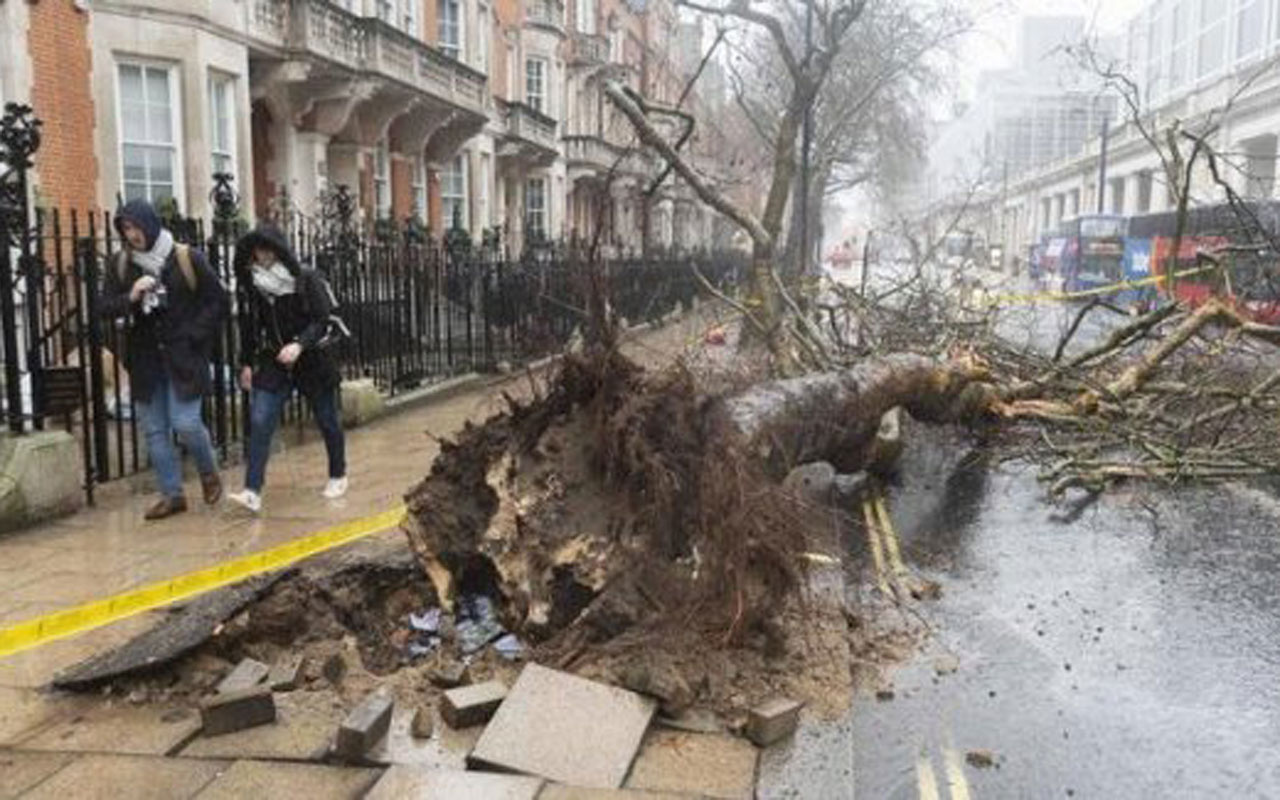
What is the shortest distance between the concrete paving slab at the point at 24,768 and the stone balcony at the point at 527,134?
2998 cm

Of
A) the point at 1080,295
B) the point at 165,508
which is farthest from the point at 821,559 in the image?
the point at 1080,295

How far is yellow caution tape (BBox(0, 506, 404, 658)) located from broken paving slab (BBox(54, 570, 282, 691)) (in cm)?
36

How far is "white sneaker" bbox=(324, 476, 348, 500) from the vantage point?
7.61m

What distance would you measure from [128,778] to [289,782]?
1.71ft

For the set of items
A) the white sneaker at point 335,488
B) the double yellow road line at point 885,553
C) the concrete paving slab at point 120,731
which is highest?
the white sneaker at point 335,488

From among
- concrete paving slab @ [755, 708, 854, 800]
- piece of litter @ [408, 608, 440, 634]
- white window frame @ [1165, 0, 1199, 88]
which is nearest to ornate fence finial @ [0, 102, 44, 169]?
piece of litter @ [408, 608, 440, 634]

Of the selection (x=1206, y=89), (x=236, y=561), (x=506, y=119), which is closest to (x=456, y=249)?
(x=236, y=561)

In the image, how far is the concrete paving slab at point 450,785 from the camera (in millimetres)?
3611

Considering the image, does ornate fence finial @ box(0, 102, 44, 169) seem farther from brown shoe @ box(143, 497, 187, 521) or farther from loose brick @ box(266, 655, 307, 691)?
loose brick @ box(266, 655, 307, 691)

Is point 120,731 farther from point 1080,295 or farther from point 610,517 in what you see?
point 1080,295

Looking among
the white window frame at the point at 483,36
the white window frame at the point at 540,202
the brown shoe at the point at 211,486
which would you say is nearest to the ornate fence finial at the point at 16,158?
the brown shoe at the point at 211,486

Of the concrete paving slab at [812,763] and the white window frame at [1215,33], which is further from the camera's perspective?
the white window frame at [1215,33]

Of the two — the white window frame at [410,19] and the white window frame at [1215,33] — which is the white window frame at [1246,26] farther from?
the white window frame at [410,19]

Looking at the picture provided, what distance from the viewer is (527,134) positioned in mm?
34156
